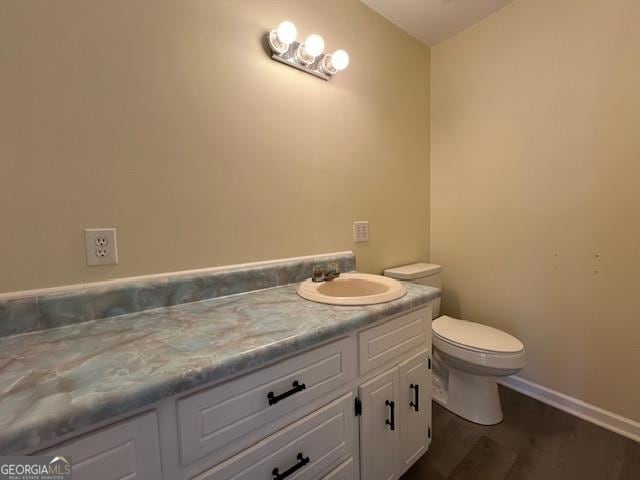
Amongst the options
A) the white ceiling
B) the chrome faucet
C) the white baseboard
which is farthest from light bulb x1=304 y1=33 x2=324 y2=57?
the white baseboard

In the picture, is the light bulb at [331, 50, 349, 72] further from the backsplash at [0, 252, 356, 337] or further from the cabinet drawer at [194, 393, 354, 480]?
the cabinet drawer at [194, 393, 354, 480]

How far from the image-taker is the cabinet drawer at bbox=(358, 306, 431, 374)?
0.90 metres

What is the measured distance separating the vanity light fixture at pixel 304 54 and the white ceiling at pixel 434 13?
0.55 metres

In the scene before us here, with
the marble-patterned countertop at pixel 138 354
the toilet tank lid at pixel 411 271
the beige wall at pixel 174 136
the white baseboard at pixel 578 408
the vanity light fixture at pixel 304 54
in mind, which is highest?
the vanity light fixture at pixel 304 54

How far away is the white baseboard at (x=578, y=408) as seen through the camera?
1325mm

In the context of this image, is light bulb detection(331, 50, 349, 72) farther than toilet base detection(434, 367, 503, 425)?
No

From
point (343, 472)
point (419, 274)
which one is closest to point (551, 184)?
point (419, 274)

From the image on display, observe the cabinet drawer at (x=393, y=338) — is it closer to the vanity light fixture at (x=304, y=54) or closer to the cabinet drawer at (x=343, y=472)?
the cabinet drawer at (x=343, y=472)

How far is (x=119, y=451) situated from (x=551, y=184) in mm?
2063

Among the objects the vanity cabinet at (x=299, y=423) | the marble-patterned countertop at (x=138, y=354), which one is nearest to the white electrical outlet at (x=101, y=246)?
the marble-patterned countertop at (x=138, y=354)

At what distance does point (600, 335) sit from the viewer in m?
1.40

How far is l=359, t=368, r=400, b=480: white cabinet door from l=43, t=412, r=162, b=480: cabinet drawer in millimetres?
596

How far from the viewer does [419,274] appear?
66.5 inches
